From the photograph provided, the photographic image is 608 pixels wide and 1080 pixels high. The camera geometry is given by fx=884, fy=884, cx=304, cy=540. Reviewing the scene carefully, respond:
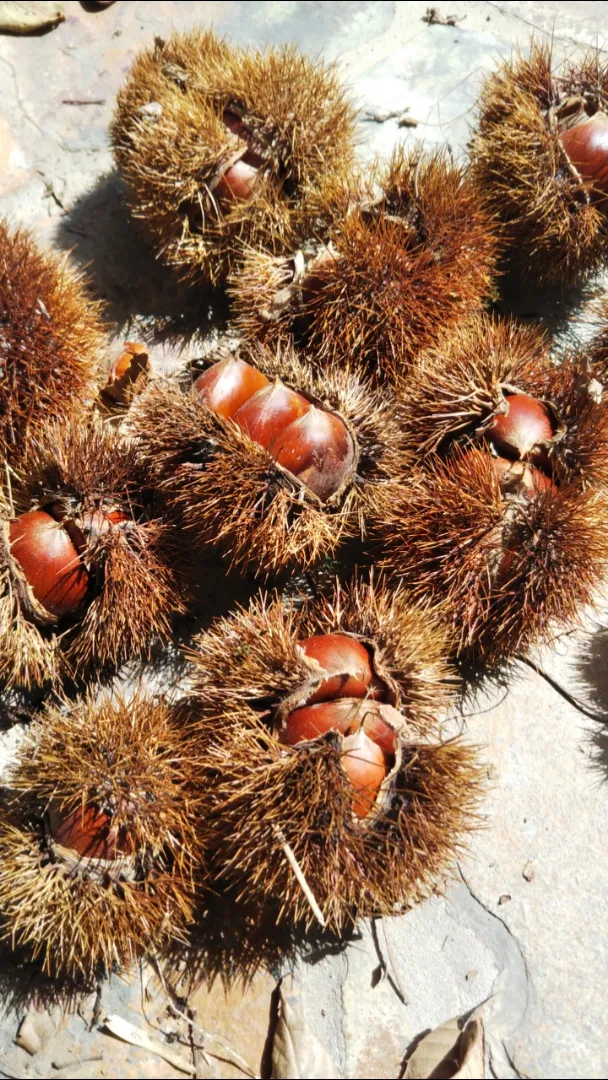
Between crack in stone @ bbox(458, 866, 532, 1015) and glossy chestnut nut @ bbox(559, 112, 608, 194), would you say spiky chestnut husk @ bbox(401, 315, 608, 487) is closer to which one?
glossy chestnut nut @ bbox(559, 112, 608, 194)

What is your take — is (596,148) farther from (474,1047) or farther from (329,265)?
(474,1047)

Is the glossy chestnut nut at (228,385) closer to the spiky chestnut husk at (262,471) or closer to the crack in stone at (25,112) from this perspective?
the spiky chestnut husk at (262,471)

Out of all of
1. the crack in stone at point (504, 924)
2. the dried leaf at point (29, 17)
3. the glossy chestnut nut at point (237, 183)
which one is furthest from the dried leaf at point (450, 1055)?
the dried leaf at point (29, 17)

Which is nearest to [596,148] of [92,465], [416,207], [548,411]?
[416,207]

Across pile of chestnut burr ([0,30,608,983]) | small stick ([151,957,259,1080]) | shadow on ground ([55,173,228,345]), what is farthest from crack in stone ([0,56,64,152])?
small stick ([151,957,259,1080])

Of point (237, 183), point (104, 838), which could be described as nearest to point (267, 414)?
point (237, 183)

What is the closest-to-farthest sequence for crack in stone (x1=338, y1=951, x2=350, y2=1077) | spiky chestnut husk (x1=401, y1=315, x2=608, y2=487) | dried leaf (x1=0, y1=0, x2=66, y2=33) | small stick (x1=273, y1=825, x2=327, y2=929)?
small stick (x1=273, y1=825, x2=327, y2=929) < crack in stone (x1=338, y1=951, x2=350, y2=1077) < spiky chestnut husk (x1=401, y1=315, x2=608, y2=487) < dried leaf (x1=0, y1=0, x2=66, y2=33)
